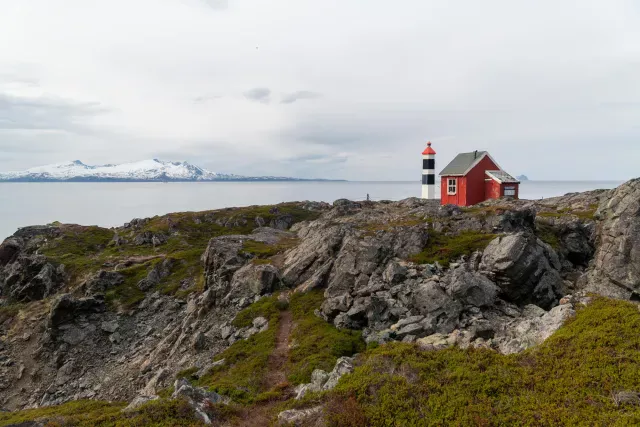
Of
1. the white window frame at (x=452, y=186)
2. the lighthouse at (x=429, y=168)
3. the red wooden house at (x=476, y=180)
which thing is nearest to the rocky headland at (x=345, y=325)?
the red wooden house at (x=476, y=180)

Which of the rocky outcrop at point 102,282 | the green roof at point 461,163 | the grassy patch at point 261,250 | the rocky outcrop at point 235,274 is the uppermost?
the green roof at point 461,163

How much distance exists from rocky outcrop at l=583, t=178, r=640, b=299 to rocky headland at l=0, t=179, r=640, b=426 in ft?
0.44

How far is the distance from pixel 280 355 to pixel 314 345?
8.73 ft

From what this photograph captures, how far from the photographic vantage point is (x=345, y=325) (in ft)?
87.2

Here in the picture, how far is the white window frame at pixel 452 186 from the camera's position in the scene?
55.4 meters

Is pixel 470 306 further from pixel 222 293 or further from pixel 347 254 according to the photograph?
pixel 222 293

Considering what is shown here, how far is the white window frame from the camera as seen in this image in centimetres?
5541

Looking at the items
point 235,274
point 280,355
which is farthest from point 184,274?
point 280,355

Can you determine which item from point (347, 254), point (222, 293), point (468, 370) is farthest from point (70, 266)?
point (468, 370)

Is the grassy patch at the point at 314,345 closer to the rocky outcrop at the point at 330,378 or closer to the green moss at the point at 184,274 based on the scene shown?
the rocky outcrop at the point at 330,378

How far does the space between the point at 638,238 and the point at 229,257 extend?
4133 centimetres

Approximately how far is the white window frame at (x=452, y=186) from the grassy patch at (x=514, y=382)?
39.8 meters

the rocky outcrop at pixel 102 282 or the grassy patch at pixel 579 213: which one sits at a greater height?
the grassy patch at pixel 579 213

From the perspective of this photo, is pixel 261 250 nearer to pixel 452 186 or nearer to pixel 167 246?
pixel 452 186
